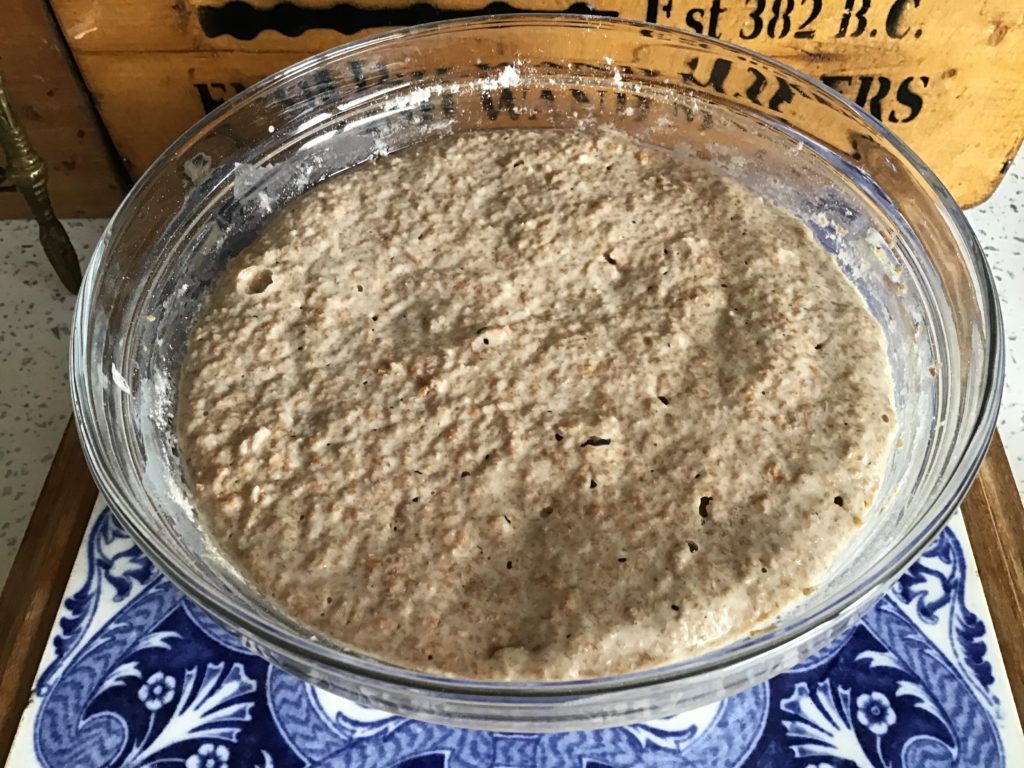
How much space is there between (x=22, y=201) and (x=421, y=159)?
2.42 feet

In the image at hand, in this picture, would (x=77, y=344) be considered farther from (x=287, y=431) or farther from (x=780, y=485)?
(x=780, y=485)

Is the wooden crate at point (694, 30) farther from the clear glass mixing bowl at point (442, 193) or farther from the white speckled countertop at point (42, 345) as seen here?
the white speckled countertop at point (42, 345)

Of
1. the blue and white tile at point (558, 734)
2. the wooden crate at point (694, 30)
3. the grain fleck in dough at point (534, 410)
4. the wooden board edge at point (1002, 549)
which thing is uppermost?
the wooden crate at point (694, 30)

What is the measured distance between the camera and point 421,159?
3.84ft

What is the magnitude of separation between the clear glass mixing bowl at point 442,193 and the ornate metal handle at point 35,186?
0.82 feet

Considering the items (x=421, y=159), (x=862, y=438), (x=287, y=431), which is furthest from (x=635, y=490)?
(x=421, y=159)

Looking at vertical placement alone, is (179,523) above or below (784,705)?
above

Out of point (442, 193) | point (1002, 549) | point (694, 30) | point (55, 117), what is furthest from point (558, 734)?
point (55, 117)

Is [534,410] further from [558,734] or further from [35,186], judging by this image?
[35,186]

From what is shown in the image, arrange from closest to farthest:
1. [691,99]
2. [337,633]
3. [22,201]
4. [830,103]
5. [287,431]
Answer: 1. [337,633]
2. [287,431]
3. [830,103]
4. [691,99]
5. [22,201]

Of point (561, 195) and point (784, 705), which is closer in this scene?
point (784, 705)

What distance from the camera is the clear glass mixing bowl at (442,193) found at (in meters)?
0.74

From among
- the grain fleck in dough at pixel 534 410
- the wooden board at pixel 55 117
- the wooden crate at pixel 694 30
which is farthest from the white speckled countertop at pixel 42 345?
the grain fleck in dough at pixel 534 410

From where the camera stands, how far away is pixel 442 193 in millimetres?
1126
